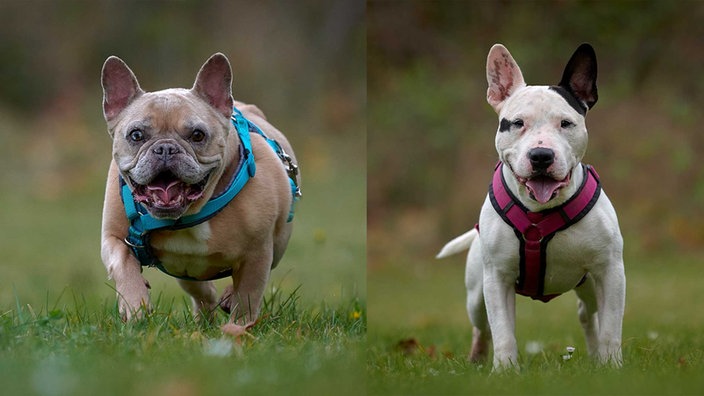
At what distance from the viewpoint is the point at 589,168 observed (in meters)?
4.88

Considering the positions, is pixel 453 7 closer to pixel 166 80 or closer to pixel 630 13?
pixel 630 13

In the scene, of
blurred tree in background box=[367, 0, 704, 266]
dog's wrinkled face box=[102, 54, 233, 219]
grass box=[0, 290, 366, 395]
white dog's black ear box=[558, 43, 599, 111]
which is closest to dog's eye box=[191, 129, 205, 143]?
dog's wrinkled face box=[102, 54, 233, 219]

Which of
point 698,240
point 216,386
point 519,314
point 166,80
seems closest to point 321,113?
point 166,80

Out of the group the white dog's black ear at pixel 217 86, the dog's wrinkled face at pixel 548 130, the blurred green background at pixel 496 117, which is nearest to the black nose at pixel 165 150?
the white dog's black ear at pixel 217 86

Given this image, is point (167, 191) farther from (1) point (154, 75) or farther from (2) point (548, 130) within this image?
(1) point (154, 75)

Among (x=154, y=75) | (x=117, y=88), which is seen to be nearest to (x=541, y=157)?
(x=117, y=88)

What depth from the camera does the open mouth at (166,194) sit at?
14.4ft

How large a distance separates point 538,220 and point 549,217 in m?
0.05

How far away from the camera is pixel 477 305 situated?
5363 mm

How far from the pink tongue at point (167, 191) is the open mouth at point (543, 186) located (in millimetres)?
1537

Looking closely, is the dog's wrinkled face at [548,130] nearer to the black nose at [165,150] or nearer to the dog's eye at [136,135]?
the black nose at [165,150]

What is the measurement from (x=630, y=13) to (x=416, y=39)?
2978mm

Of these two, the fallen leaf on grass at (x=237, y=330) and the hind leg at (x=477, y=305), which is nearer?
the fallen leaf on grass at (x=237, y=330)

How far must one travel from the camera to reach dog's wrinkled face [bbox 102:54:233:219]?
437cm
